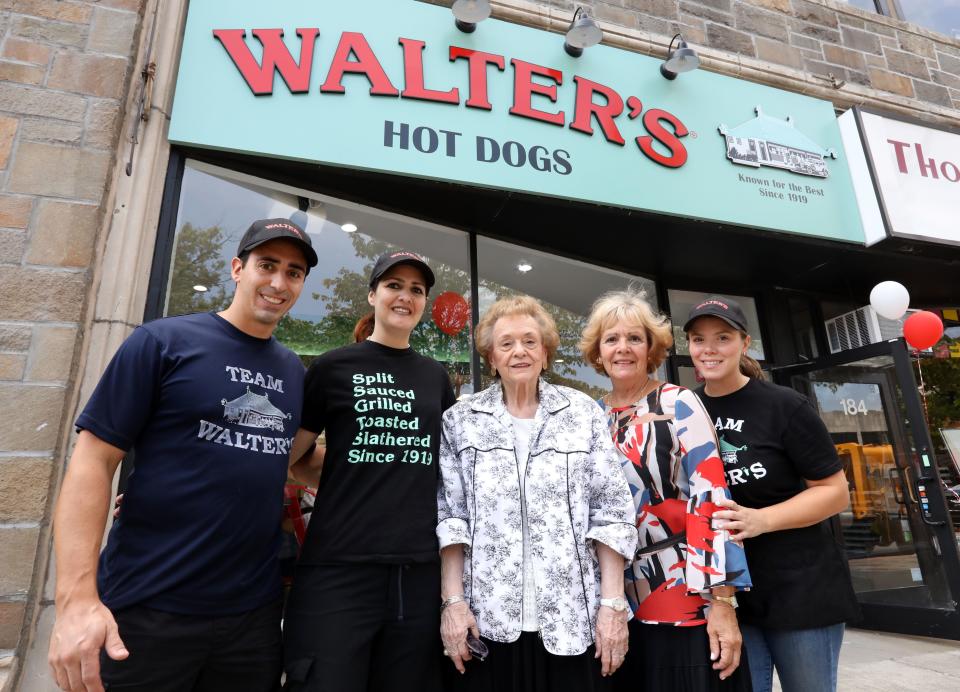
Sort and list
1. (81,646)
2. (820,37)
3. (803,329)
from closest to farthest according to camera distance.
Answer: (81,646), (820,37), (803,329)

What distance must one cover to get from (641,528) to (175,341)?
1.67 metres

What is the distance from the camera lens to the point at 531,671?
1624 millimetres

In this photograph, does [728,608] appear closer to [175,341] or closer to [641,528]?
[641,528]

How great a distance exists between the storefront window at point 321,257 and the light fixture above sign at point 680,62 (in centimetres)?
216

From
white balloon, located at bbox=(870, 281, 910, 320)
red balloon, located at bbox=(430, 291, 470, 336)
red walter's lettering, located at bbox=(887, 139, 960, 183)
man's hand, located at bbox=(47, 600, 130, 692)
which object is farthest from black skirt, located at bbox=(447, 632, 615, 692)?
red walter's lettering, located at bbox=(887, 139, 960, 183)

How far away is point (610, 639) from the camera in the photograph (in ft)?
5.36

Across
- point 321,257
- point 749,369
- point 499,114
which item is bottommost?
point 749,369

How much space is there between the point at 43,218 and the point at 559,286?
11.9ft

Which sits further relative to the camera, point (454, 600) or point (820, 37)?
point (820, 37)

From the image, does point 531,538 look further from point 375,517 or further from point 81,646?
point 81,646

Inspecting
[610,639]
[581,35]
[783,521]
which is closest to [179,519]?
[610,639]

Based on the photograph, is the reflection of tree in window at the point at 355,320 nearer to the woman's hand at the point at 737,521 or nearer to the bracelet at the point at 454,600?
the bracelet at the point at 454,600

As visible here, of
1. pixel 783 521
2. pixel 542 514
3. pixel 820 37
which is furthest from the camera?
pixel 820 37

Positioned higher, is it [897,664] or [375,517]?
[375,517]
